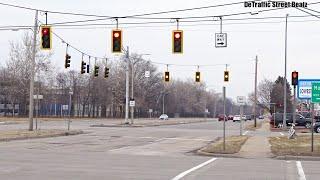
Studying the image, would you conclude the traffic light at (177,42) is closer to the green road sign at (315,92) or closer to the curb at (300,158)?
the green road sign at (315,92)

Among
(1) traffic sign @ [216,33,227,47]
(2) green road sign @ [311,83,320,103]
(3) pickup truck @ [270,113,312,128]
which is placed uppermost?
(1) traffic sign @ [216,33,227,47]

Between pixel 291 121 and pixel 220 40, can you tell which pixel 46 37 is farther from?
pixel 291 121

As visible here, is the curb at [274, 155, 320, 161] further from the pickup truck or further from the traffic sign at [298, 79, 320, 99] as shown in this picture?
the pickup truck

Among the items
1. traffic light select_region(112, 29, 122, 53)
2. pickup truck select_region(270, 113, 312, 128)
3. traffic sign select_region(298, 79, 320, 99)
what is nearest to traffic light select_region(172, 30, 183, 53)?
traffic light select_region(112, 29, 122, 53)

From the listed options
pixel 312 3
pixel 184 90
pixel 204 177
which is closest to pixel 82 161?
pixel 204 177

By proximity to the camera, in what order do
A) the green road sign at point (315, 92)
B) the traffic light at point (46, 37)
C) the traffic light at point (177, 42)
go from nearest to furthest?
the green road sign at point (315, 92) → the traffic light at point (177, 42) → the traffic light at point (46, 37)

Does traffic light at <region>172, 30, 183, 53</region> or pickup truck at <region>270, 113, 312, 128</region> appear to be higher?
traffic light at <region>172, 30, 183, 53</region>

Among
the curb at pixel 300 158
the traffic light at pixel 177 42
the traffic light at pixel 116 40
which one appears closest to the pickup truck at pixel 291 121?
the traffic light at pixel 177 42

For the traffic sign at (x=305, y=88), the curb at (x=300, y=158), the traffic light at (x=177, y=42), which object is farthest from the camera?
the traffic light at (x=177, y=42)

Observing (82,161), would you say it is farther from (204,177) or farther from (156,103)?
(156,103)

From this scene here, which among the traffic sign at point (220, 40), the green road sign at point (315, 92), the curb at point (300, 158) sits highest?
the traffic sign at point (220, 40)

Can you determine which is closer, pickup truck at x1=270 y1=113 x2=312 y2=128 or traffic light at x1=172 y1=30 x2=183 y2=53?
traffic light at x1=172 y1=30 x2=183 y2=53

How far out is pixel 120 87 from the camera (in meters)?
130

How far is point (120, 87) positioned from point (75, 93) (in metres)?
10.6
